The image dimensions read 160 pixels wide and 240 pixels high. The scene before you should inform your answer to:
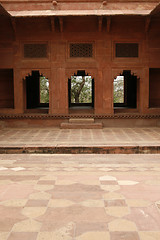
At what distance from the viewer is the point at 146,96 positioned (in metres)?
10.1

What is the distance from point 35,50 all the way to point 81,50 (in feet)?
6.11

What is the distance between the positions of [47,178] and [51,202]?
0.92 metres

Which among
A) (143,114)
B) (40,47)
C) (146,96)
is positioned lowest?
(143,114)

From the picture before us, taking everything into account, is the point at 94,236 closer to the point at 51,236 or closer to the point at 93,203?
the point at 51,236

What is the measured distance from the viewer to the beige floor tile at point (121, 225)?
230cm

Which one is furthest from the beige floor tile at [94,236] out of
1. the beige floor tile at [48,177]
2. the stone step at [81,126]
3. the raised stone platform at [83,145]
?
the stone step at [81,126]

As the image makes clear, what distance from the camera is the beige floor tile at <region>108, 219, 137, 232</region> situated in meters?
2.30

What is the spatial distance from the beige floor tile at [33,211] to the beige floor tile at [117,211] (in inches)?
27.8

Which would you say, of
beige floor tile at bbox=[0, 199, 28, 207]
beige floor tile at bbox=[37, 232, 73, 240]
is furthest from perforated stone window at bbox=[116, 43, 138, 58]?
beige floor tile at bbox=[37, 232, 73, 240]

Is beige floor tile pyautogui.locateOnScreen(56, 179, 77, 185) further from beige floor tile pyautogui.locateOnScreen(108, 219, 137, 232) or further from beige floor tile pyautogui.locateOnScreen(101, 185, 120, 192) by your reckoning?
beige floor tile pyautogui.locateOnScreen(108, 219, 137, 232)

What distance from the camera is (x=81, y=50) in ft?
33.0

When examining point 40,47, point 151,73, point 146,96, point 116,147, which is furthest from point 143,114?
point 40,47

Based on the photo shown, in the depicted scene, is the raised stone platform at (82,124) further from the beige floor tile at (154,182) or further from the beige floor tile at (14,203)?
the beige floor tile at (14,203)

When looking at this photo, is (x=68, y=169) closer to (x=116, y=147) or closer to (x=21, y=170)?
(x=21, y=170)
